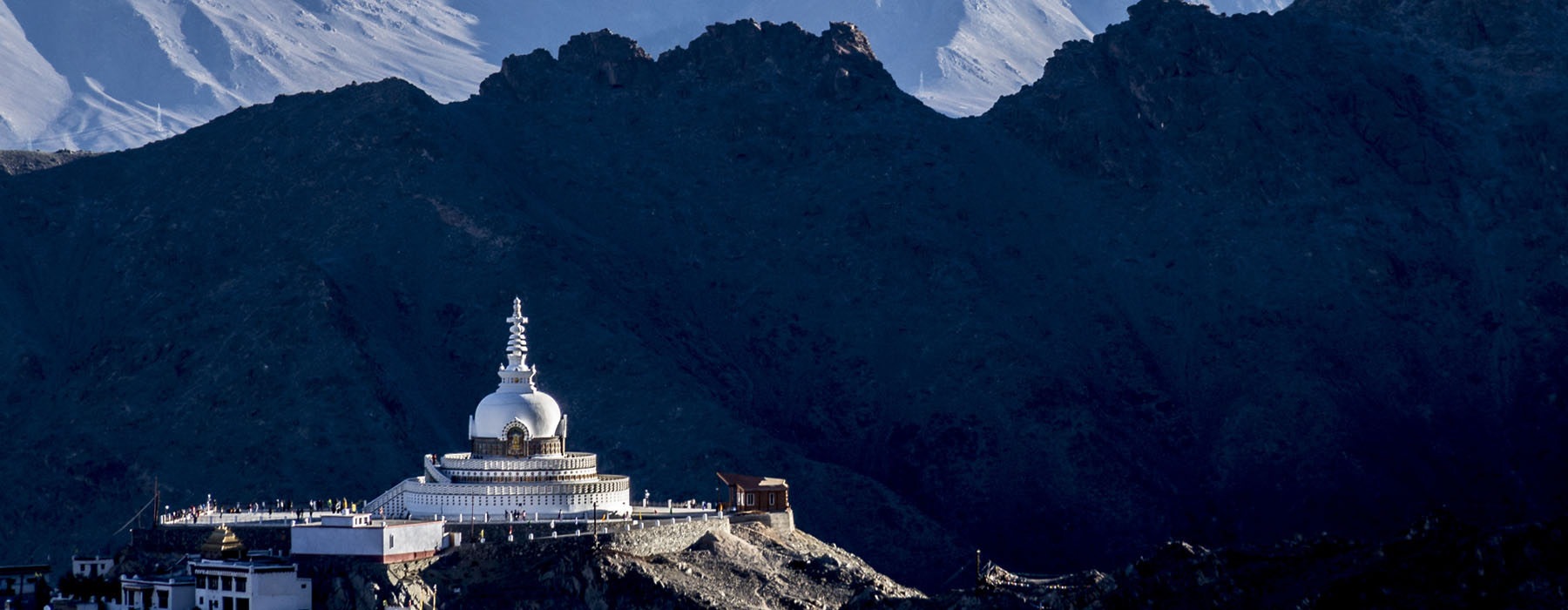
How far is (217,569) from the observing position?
127875 millimetres

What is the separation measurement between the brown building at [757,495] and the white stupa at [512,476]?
24.4ft

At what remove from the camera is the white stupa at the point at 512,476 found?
465 feet

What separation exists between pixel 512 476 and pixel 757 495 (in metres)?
15.1

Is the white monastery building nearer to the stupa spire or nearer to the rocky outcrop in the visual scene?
the rocky outcrop

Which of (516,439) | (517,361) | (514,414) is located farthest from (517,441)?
(517,361)

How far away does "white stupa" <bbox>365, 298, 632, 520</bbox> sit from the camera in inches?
5586

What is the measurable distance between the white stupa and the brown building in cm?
744

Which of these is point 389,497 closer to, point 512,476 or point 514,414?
point 512,476

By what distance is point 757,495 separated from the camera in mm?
152250

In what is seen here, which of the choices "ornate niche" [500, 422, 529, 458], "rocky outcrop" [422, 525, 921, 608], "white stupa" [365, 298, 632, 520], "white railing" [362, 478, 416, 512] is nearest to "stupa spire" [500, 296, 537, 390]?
"white stupa" [365, 298, 632, 520]

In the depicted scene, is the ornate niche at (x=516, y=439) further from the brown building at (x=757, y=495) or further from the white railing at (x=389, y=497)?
the brown building at (x=757, y=495)

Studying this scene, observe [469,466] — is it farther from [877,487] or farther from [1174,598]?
[877,487]

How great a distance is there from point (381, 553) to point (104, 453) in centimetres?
7134

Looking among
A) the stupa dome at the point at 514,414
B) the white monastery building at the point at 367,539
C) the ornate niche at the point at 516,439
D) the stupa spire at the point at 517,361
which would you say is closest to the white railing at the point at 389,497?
the stupa dome at the point at 514,414
